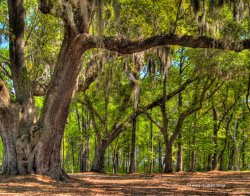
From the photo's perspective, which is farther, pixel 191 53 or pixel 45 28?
pixel 191 53

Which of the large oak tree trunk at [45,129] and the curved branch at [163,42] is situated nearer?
the curved branch at [163,42]

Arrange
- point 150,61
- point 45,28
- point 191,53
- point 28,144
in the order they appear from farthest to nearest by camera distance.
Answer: point 191,53
point 150,61
point 45,28
point 28,144

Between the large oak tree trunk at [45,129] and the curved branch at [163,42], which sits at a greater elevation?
the curved branch at [163,42]

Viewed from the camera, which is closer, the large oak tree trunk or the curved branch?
the curved branch

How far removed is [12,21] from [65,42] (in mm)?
2433

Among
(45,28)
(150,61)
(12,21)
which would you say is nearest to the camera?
(12,21)

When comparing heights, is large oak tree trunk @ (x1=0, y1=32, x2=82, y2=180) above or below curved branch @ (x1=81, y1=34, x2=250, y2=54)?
below

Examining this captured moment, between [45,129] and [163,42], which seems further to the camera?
[45,129]

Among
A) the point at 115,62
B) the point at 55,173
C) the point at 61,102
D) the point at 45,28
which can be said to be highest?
the point at 45,28

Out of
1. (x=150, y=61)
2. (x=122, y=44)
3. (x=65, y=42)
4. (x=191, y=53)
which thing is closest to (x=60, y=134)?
(x=65, y=42)

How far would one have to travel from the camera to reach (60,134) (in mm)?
10992

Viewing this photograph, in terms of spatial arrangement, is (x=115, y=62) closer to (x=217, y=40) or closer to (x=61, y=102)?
(x=61, y=102)

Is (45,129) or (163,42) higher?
(163,42)

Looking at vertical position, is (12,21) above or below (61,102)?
above
